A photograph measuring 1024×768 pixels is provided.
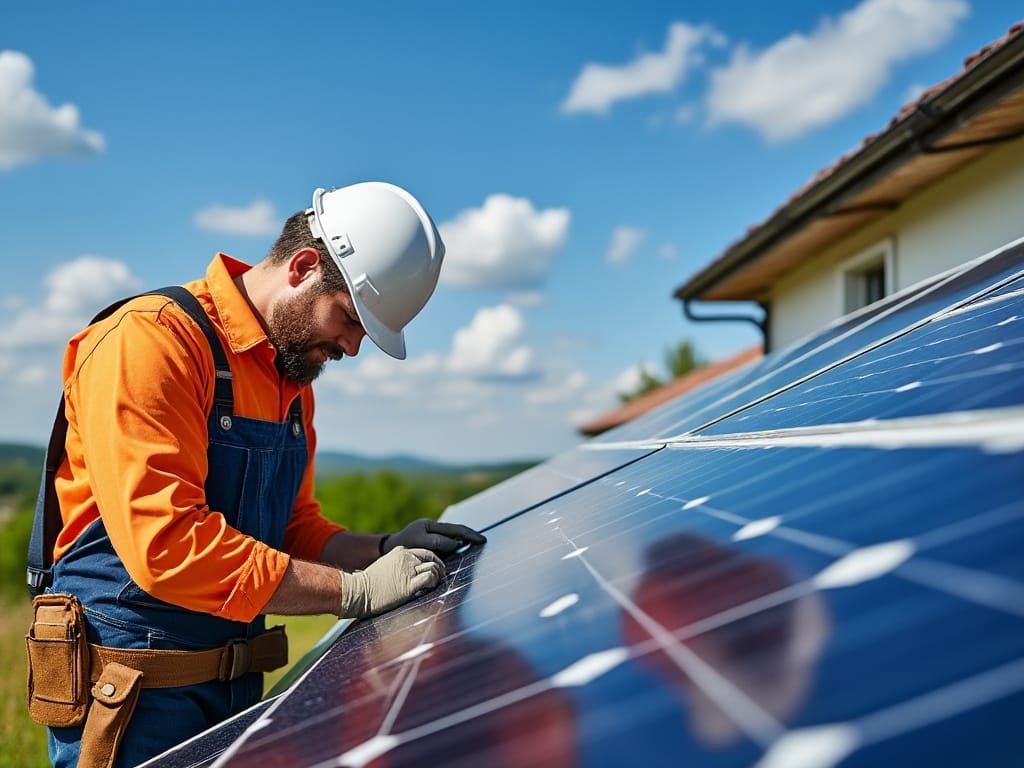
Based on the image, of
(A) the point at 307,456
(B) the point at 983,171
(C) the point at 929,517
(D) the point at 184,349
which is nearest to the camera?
(C) the point at 929,517

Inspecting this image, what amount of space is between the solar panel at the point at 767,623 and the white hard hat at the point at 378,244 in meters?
1.23

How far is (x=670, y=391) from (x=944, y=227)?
34.8 ft

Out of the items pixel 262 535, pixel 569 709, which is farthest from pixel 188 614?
pixel 569 709

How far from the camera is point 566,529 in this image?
233 cm

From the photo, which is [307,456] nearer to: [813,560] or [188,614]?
[188,614]

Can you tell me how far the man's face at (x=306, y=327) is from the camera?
297cm

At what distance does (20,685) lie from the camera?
32.6ft

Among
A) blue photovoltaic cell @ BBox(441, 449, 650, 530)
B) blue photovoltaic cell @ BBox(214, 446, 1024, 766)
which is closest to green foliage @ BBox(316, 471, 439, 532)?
blue photovoltaic cell @ BBox(441, 449, 650, 530)

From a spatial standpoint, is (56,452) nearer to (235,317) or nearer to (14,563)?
(235,317)

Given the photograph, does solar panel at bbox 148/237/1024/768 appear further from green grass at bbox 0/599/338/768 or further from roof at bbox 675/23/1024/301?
roof at bbox 675/23/1024/301

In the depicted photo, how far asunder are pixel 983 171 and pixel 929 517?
5.42 metres

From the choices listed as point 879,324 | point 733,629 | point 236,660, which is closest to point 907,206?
point 879,324

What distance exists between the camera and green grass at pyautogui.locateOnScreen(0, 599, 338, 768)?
22.6ft

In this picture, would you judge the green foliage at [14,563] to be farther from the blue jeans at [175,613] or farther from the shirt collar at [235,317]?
the shirt collar at [235,317]
